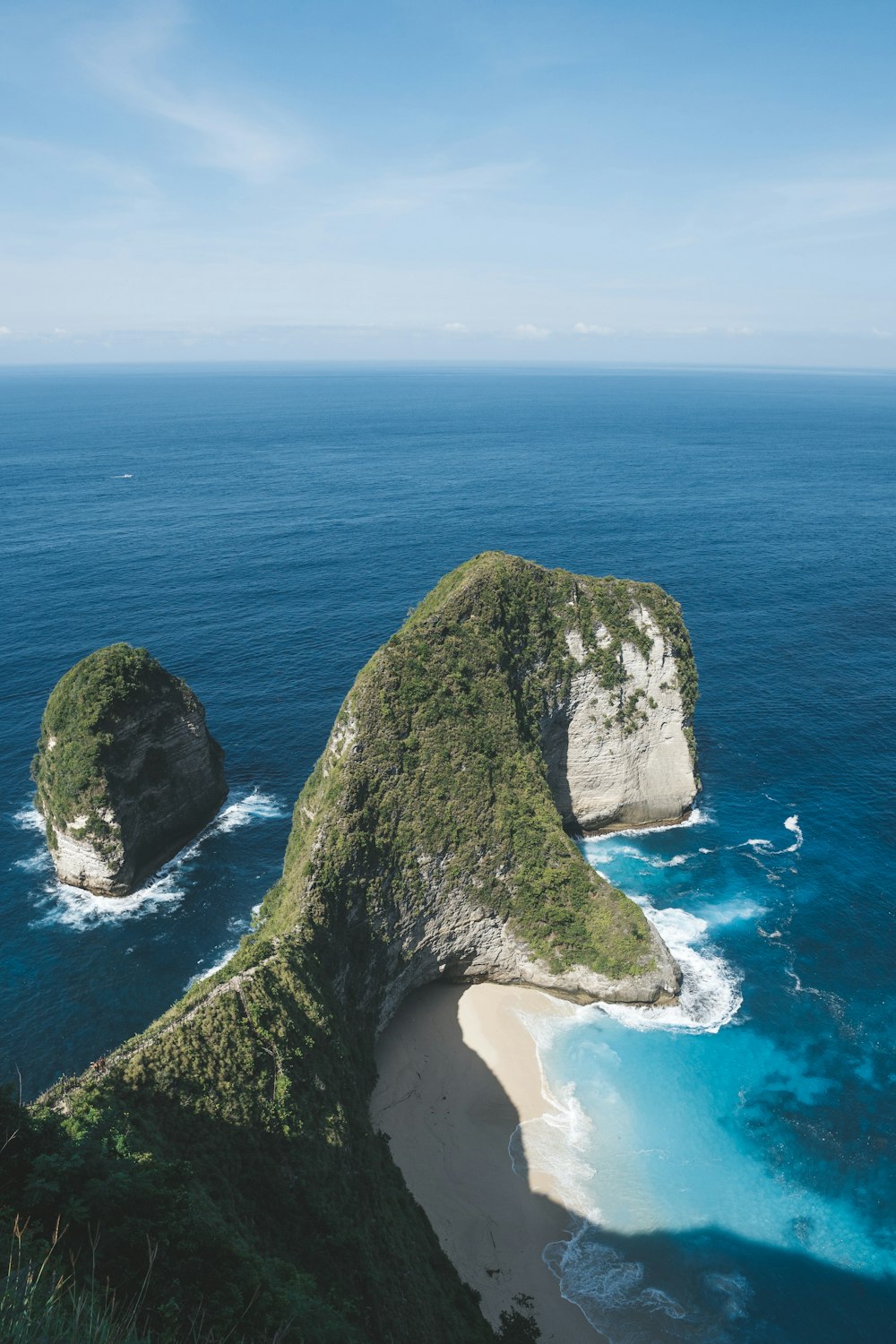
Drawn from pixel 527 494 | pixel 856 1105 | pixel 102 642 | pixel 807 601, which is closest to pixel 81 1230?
pixel 856 1105

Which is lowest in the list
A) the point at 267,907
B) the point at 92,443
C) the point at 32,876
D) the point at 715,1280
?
the point at 715,1280

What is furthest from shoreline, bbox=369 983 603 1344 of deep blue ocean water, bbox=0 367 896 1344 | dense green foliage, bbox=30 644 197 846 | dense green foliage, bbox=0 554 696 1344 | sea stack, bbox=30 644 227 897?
dense green foliage, bbox=30 644 197 846

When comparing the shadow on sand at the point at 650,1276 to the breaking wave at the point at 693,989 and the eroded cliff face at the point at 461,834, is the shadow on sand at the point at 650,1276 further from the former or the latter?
the breaking wave at the point at 693,989

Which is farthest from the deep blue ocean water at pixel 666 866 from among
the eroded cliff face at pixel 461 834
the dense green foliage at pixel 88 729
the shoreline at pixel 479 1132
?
the dense green foliage at pixel 88 729

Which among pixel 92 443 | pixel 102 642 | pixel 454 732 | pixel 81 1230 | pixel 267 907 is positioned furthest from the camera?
pixel 92 443

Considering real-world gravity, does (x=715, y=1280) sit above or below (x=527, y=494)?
below

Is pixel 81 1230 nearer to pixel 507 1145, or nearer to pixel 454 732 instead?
pixel 507 1145

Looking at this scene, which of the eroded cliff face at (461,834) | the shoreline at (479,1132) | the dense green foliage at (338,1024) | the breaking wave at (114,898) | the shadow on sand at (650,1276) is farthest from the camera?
the breaking wave at (114,898)

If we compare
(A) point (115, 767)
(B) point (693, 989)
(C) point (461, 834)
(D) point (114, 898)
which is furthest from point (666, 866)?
(A) point (115, 767)
